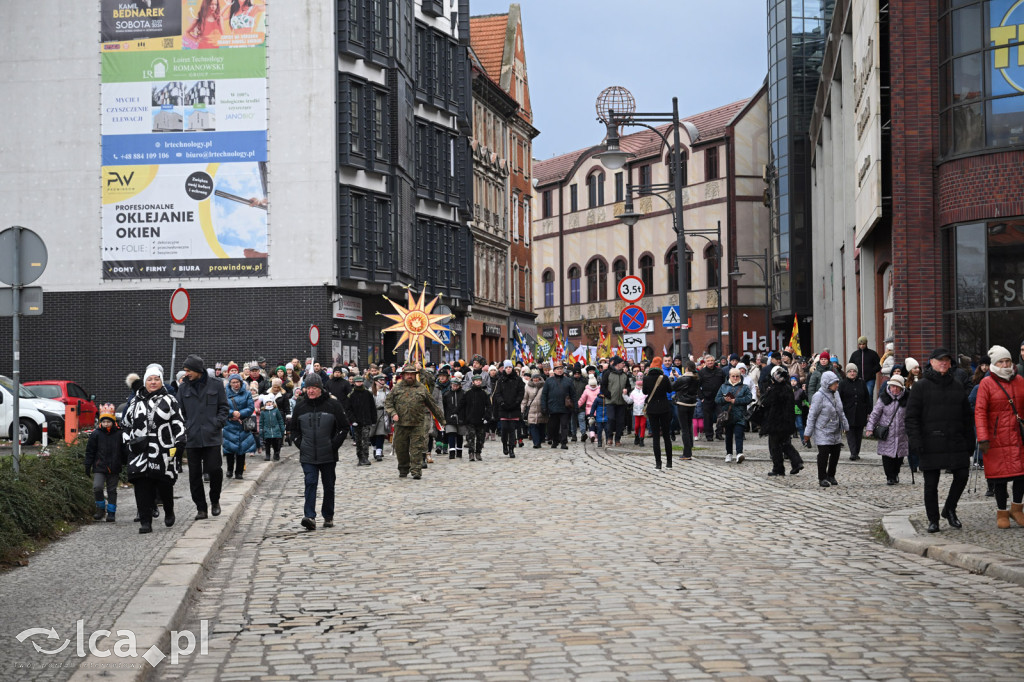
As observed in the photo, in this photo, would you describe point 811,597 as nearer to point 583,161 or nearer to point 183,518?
point 183,518

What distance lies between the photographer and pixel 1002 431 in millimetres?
13008

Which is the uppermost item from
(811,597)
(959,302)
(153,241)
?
(153,241)

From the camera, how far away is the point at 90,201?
43125 mm

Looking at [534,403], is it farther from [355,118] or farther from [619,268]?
[619,268]

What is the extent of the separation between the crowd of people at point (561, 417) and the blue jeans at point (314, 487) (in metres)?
0.02

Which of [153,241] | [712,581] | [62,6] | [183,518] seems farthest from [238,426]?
[62,6]

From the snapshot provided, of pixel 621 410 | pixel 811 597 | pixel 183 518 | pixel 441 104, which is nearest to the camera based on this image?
pixel 811 597

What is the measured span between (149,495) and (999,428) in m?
8.10

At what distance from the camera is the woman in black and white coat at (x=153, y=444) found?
13.7m

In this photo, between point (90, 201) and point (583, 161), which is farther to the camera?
point (583, 161)

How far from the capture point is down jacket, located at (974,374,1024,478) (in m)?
12.8

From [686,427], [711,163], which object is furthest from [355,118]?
[711,163]

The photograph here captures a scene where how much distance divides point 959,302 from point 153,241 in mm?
25115

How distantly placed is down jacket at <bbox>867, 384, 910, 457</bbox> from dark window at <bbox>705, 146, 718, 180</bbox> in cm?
5846
